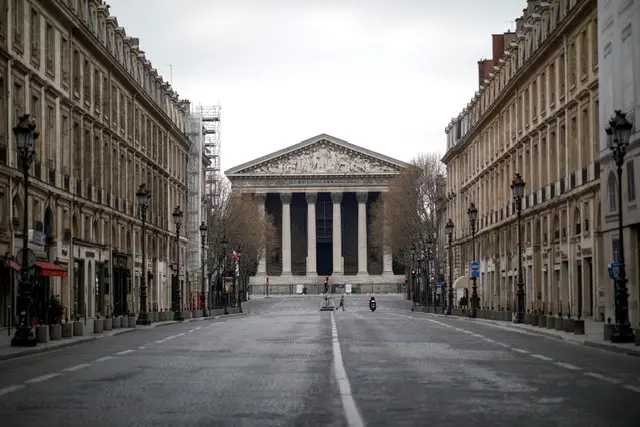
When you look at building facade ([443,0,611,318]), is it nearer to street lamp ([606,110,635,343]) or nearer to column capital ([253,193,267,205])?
street lamp ([606,110,635,343])

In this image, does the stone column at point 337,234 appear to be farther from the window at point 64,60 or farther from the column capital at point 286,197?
the window at point 64,60

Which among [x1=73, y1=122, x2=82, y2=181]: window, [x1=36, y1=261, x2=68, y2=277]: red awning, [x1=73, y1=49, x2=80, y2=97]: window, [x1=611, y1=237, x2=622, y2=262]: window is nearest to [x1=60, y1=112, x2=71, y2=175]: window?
[x1=73, y1=122, x2=82, y2=181]: window

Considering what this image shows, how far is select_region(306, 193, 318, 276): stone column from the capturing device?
623 feet

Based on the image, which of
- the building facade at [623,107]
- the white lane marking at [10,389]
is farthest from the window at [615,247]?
the white lane marking at [10,389]

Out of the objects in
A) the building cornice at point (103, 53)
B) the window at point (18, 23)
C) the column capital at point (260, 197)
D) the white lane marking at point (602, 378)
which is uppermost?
the column capital at point (260, 197)

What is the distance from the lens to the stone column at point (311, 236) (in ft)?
623

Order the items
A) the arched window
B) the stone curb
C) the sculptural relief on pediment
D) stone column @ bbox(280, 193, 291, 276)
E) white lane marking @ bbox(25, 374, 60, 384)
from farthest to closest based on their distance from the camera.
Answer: stone column @ bbox(280, 193, 291, 276)
the sculptural relief on pediment
the arched window
the stone curb
white lane marking @ bbox(25, 374, 60, 384)

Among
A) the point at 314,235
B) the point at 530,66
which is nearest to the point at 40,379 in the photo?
the point at 530,66

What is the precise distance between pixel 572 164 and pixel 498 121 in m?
24.9

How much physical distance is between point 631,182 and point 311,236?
149347mm

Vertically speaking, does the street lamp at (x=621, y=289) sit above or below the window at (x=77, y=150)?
below

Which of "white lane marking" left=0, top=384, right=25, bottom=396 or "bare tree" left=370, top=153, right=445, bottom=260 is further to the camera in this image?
"bare tree" left=370, top=153, right=445, bottom=260

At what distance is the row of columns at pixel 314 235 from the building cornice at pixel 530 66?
284 feet

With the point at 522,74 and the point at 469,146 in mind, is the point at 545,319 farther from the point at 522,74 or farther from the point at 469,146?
the point at 469,146
